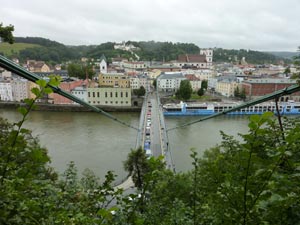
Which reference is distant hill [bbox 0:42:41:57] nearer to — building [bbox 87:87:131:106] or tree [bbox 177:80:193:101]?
building [bbox 87:87:131:106]

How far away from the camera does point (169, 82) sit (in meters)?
16.4

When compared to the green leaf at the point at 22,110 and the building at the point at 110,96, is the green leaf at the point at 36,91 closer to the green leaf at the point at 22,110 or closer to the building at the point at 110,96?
the green leaf at the point at 22,110

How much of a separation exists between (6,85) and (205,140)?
10.9 meters

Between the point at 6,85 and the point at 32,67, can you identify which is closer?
the point at 6,85

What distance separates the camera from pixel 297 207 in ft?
1.52

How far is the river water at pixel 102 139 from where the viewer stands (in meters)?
5.42

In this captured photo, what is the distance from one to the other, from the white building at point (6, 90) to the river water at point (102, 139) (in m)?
3.62

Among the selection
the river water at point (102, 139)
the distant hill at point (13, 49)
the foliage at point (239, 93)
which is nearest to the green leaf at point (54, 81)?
the river water at point (102, 139)

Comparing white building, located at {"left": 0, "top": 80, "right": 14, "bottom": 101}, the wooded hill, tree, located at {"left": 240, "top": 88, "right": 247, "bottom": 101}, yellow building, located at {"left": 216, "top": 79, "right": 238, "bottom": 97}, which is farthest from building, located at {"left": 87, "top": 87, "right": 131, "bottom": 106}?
the wooded hill

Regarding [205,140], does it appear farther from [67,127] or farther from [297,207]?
[297,207]

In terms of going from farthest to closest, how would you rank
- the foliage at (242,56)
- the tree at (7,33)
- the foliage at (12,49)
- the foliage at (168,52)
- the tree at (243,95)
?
the foliage at (242,56) → the foliage at (168,52) → the foliage at (12,49) → the tree at (243,95) → the tree at (7,33)

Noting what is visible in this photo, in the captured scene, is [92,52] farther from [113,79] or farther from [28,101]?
[28,101]

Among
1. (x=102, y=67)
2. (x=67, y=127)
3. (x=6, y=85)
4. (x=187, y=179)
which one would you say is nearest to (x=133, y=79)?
(x=102, y=67)

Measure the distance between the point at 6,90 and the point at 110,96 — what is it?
537 cm
